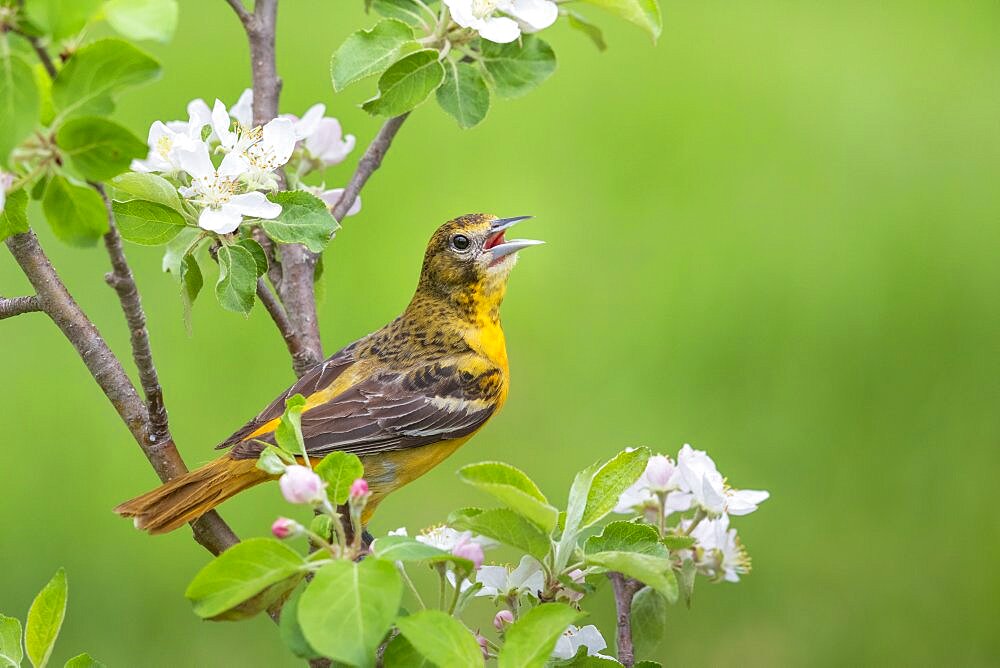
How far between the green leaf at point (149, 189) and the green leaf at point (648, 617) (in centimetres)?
100

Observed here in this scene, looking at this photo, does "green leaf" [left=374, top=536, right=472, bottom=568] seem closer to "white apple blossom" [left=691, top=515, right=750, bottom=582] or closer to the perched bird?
"white apple blossom" [left=691, top=515, right=750, bottom=582]

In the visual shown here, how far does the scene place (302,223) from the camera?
221cm

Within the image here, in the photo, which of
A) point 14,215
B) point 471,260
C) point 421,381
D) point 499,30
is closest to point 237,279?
point 14,215

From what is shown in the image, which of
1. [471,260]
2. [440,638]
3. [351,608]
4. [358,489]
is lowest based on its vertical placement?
[440,638]

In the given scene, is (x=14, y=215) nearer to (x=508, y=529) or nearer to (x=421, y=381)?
(x=508, y=529)

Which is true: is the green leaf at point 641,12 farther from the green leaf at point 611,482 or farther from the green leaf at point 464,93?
the green leaf at point 611,482

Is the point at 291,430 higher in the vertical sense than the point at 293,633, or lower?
higher

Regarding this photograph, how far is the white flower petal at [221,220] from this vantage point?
6.89 ft

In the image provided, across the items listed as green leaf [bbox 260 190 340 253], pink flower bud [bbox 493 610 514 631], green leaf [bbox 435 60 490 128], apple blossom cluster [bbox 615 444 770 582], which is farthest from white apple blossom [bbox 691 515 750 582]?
green leaf [bbox 435 60 490 128]

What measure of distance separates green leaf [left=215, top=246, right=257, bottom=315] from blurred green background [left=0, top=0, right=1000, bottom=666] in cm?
325

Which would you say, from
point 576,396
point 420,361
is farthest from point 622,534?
point 576,396

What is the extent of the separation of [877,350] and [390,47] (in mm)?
4784

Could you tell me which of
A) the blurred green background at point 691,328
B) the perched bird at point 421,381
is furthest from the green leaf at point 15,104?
the blurred green background at point 691,328

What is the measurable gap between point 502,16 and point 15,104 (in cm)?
118
